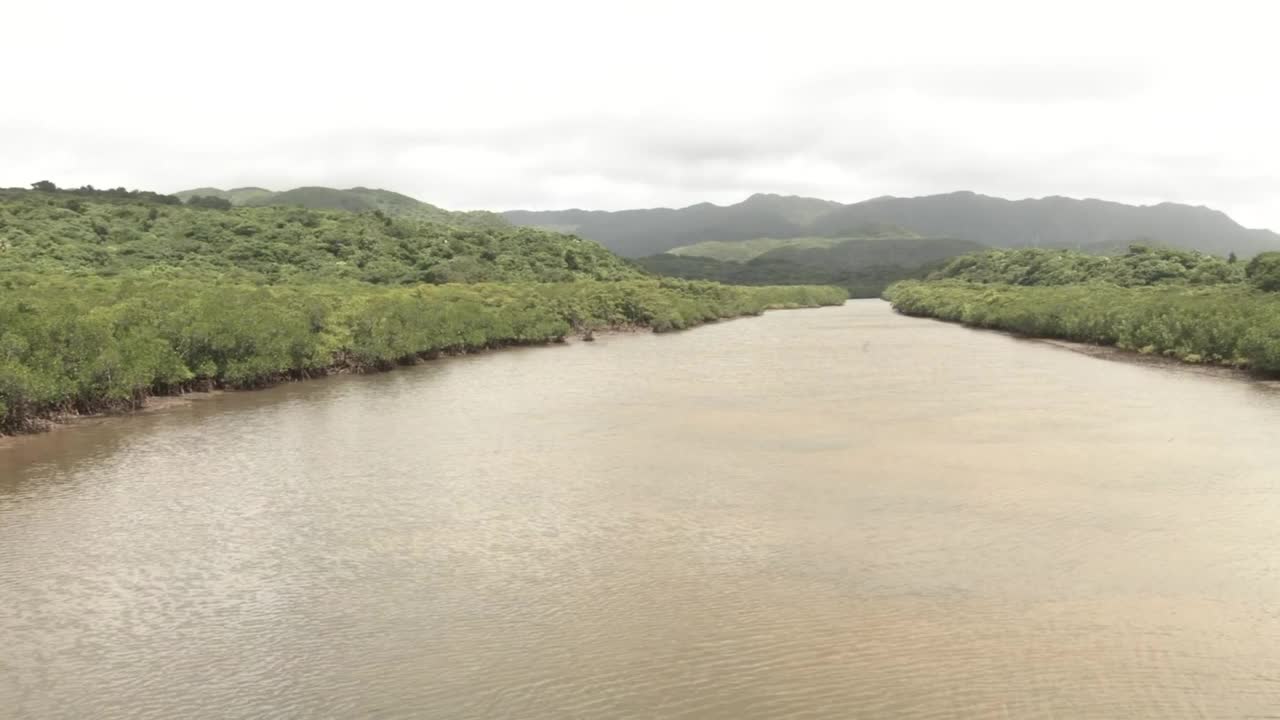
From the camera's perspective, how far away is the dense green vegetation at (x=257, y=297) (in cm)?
2669

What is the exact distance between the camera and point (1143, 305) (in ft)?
167

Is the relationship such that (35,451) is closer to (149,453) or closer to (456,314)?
(149,453)

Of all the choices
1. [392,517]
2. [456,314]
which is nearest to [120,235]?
[456,314]

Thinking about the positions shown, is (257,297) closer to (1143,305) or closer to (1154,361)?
(1154,361)

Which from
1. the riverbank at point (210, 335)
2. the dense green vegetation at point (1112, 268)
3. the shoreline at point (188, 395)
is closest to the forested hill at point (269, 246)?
the riverbank at point (210, 335)

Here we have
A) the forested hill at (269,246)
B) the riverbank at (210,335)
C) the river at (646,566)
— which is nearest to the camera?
the river at (646,566)

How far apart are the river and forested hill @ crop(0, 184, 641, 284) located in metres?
42.6

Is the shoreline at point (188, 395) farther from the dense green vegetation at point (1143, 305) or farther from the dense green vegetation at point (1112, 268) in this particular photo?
the dense green vegetation at point (1112, 268)

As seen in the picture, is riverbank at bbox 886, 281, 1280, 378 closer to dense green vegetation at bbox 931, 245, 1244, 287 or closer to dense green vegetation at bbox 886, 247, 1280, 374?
dense green vegetation at bbox 886, 247, 1280, 374

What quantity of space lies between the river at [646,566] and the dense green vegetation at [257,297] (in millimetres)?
2635

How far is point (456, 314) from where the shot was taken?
→ 1973 inches

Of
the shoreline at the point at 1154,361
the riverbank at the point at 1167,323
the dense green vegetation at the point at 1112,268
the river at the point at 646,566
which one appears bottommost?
the river at the point at 646,566

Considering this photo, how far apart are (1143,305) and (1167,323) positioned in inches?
281

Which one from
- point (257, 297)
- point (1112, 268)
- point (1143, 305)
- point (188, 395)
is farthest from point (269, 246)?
point (1112, 268)
